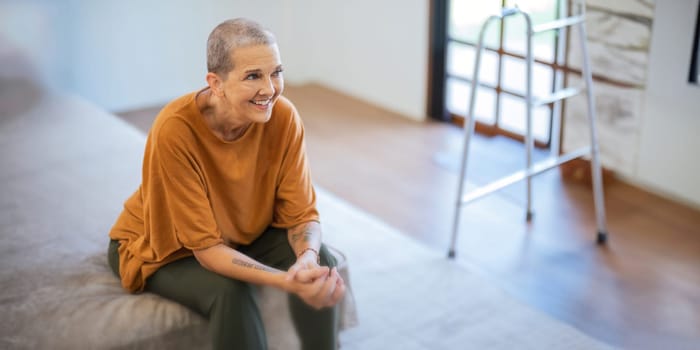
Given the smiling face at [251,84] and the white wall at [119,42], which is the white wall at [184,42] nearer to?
the white wall at [119,42]

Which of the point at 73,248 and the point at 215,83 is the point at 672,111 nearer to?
the point at 215,83

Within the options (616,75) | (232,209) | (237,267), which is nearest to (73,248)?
(232,209)

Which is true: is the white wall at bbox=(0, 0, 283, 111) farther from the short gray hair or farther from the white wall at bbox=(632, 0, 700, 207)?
the short gray hair

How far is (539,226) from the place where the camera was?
11.4 feet

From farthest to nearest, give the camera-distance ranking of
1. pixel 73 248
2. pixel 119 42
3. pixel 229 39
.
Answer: pixel 119 42 < pixel 73 248 < pixel 229 39

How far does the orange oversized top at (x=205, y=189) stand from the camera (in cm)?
207

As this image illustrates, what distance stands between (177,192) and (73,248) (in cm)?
66

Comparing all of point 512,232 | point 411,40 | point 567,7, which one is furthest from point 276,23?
point 512,232

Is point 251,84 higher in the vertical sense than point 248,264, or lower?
higher

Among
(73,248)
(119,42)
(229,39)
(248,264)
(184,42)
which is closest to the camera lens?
(229,39)

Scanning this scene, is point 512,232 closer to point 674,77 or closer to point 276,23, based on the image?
point 674,77

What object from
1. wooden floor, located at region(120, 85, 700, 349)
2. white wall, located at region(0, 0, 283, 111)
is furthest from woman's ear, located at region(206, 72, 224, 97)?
white wall, located at region(0, 0, 283, 111)

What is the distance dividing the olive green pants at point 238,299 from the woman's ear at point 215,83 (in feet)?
1.44

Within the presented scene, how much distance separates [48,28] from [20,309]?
269 centimetres
